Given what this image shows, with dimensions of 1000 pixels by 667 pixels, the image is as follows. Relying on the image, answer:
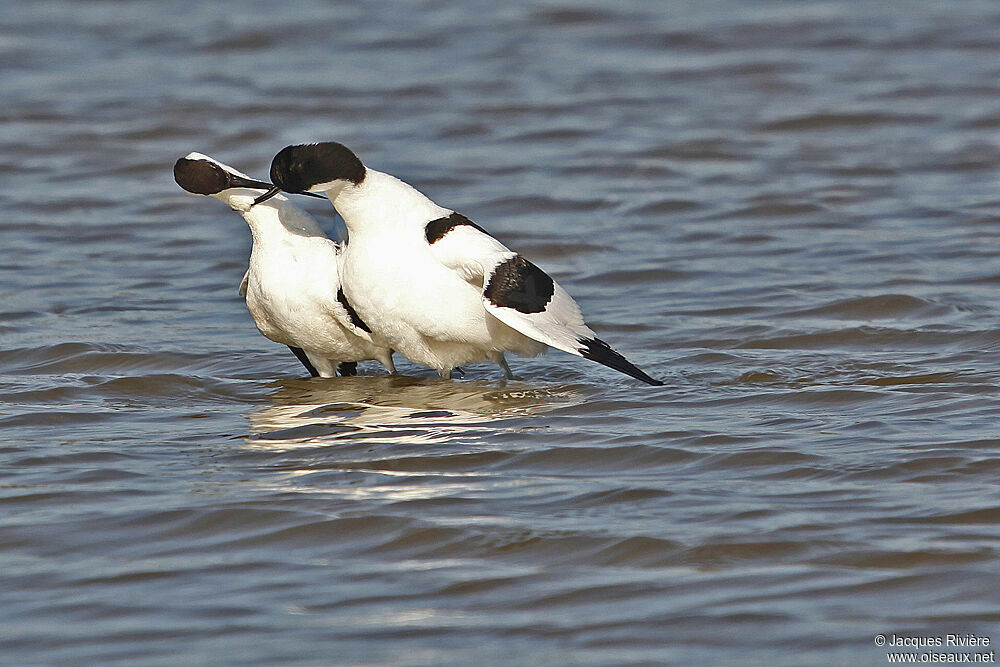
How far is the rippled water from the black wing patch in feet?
1.60

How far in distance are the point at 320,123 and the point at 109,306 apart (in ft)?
17.4

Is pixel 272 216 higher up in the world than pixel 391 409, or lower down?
higher up

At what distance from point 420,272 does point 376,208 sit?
385 millimetres

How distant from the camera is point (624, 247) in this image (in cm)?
1101

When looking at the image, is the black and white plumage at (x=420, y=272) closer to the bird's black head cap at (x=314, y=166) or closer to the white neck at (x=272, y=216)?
the bird's black head cap at (x=314, y=166)

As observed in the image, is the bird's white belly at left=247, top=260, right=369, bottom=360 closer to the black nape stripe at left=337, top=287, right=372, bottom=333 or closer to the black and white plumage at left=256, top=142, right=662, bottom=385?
the black nape stripe at left=337, top=287, right=372, bottom=333

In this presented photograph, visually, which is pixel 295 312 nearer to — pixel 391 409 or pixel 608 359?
pixel 391 409

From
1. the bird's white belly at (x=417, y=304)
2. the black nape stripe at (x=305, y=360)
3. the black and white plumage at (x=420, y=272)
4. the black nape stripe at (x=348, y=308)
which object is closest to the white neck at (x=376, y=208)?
the black and white plumage at (x=420, y=272)

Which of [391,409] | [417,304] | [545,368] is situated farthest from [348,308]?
[545,368]

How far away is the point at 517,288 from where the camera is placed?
725 centimetres

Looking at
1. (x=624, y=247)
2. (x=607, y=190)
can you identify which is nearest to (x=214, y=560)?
(x=624, y=247)

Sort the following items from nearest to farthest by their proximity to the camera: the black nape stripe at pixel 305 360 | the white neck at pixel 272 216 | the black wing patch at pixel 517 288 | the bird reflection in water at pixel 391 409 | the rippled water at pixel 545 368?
the rippled water at pixel 545 368 < the bird reflection in water at pixel 391 409 < the black wing patch at pixel 517 288 < the white neck at pixel 272 216 < the black nape stripe at pixel 305 360

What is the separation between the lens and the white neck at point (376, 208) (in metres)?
7.36

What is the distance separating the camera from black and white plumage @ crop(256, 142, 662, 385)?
7246 millimetres
